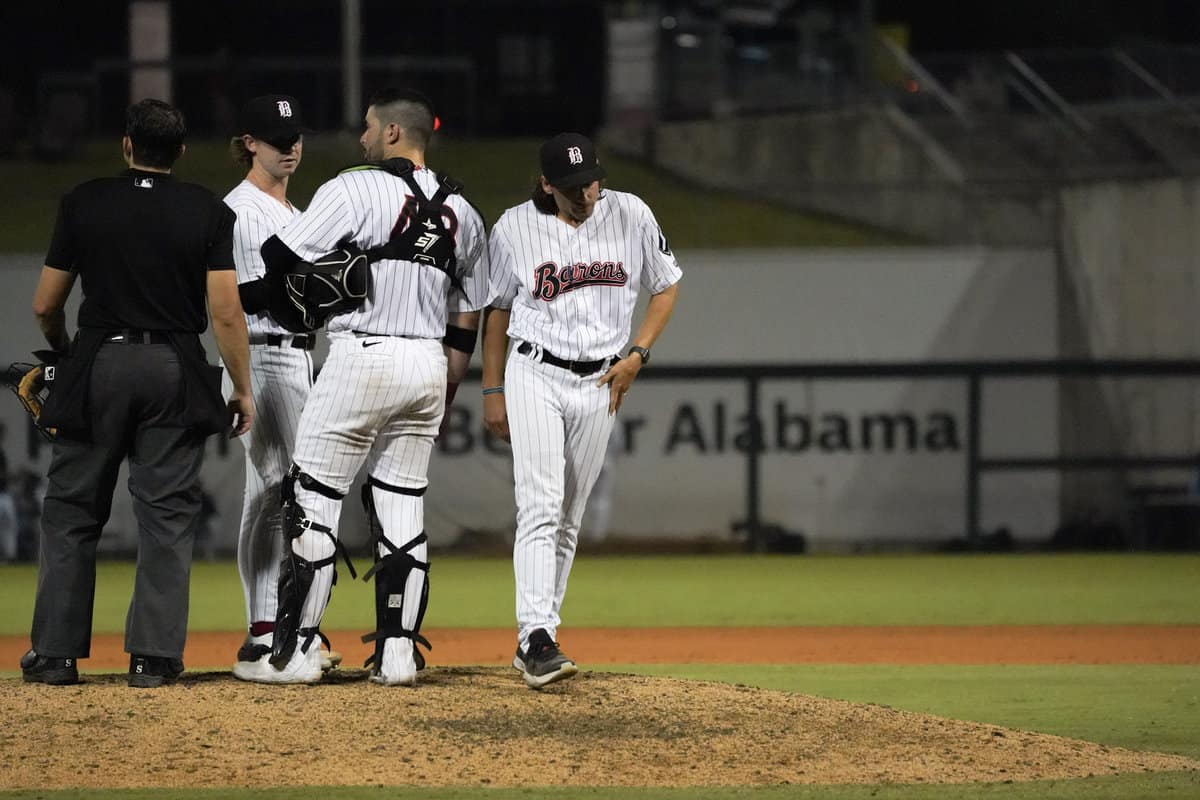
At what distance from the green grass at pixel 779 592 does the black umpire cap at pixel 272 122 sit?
4141mm

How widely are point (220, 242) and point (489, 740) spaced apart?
173 cm

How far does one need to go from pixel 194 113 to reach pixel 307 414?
16.6 meters

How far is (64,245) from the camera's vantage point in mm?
5012

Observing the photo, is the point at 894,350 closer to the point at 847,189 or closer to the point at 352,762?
the point at 847,189

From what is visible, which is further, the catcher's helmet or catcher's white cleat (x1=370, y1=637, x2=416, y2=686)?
catcher's white cleat (x1=370, y1=637, x2=416, y2=686)

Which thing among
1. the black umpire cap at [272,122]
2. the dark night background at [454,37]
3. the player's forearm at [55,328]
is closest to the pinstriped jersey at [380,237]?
the black umpire cap at [272,122]

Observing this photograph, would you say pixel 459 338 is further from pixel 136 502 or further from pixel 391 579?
pixel 136 502

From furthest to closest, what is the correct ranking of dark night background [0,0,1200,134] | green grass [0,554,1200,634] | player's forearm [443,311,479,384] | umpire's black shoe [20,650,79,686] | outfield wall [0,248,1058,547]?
dark night background [0,0,1200,134] → outfield wall [0,248,1058,547] → green grass [0,554,1200,634] → player's forearm [443,311,479,384] → umpire's black shoe [20,650,79,686]

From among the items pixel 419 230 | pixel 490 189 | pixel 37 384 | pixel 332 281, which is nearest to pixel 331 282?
pixel 332 281

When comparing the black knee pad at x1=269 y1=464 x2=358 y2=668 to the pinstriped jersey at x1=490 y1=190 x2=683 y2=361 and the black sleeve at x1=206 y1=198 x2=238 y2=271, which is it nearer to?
the black sleeve at x1=206 y1=198 x2=238 y2=271

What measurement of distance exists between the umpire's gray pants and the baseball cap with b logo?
1.31m

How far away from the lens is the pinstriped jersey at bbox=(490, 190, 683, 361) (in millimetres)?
5285

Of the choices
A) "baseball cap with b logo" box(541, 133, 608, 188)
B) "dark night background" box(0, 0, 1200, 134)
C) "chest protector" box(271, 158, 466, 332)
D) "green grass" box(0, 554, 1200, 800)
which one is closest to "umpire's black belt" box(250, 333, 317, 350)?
"chest protector" box(271, 158, 466, 332)

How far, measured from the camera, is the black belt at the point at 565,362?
5.29m
